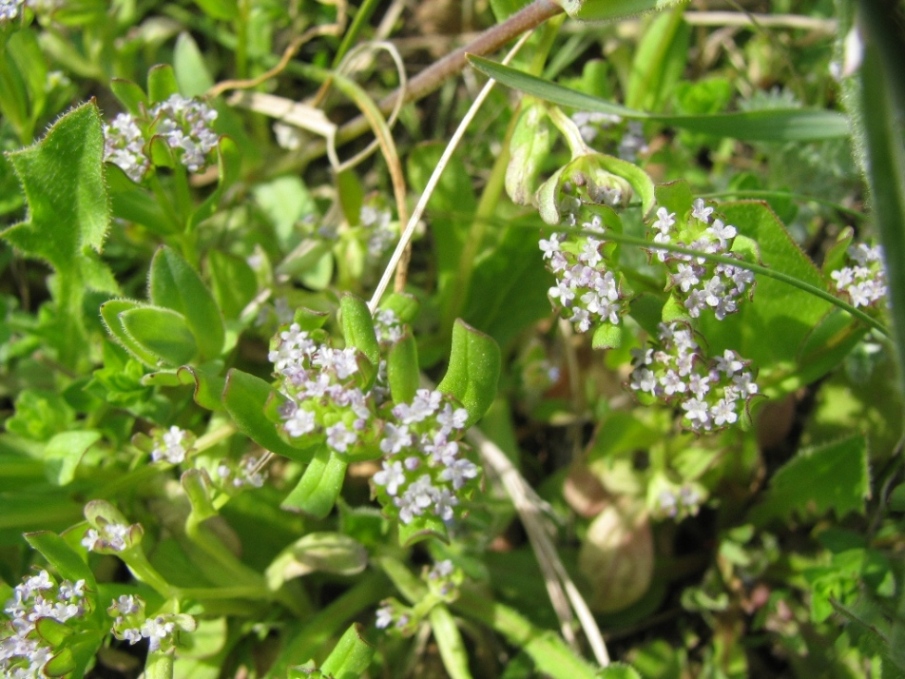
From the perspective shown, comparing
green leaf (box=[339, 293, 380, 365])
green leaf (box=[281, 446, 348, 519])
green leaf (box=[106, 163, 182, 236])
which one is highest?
green leaf (box=[106, 163, 182, 236])

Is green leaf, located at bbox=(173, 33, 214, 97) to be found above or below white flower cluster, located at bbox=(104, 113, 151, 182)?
below

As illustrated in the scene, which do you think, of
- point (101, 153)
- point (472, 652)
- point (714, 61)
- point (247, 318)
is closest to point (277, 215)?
point (247, 318)

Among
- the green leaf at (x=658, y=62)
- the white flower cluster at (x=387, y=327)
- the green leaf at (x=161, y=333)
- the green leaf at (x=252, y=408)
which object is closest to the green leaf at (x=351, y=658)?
the green leaf at (x=252, y=408)

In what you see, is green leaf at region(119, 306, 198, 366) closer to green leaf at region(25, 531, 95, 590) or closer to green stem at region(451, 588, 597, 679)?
green leaf at region(25, 531, 95, 590)

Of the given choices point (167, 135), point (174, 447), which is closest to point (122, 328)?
point (174, 447)

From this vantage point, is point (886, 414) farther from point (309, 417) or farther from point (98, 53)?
point (98, 53)

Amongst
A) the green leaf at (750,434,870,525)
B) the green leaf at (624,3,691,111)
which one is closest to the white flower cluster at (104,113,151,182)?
the green leaf at (624,3,691,111)

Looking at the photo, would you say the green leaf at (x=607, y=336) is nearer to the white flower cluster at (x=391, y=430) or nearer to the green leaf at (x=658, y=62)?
the white flower cluster at (x=391, y=430)
